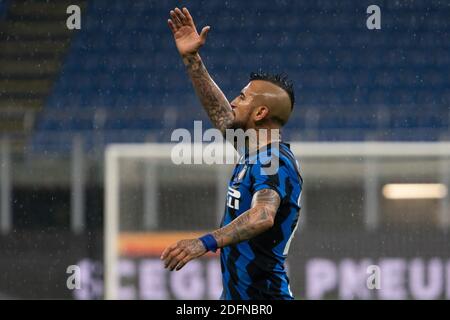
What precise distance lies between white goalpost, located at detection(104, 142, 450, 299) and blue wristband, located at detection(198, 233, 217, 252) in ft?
9.11

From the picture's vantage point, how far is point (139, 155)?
555cm

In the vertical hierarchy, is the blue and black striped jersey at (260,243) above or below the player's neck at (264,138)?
below

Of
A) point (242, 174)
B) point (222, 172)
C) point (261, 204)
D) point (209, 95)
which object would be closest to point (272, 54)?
point (222, 172)

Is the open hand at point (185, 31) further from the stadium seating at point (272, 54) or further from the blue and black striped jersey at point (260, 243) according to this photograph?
the stadium seating at point (272, 54)

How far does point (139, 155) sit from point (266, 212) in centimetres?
284

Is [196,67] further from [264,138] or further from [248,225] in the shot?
[248,225]

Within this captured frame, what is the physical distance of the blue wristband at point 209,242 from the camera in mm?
2652

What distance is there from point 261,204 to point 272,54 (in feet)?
15.3

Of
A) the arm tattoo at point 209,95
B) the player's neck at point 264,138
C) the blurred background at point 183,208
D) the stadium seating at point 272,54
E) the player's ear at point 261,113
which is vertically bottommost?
the blurred background at point 183,208

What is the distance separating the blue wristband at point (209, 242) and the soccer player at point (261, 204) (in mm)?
34

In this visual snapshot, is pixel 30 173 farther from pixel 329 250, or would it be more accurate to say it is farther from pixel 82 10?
pixel 82 10

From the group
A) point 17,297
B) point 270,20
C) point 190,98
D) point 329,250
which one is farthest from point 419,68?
point 17,297

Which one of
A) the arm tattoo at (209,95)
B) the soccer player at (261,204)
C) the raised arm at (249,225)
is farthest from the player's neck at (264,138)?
the arm tattoo at (209,95)

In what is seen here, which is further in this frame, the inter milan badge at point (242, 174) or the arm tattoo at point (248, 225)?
the inter milan badge at point (242, 174)
